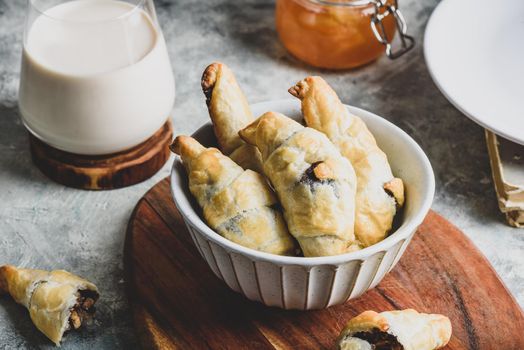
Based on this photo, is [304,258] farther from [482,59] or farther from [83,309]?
[482,59]

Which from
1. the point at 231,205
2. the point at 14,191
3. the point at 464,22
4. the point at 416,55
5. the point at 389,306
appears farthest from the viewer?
the point at 416,55

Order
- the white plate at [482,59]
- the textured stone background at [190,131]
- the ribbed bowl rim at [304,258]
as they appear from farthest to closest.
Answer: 1. the white plate at [482,59]
2. the textured stone background at [190,131]
3. the ribbed bowl rim at [304,258]

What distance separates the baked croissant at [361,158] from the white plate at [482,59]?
290 mm

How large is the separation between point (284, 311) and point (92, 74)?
42cm

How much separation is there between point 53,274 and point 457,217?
0.58 metres

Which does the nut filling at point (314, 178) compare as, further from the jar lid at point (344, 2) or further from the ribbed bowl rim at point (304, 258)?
the jar lid at point (344, 2)

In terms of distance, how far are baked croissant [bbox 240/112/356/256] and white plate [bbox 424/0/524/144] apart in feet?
1.22

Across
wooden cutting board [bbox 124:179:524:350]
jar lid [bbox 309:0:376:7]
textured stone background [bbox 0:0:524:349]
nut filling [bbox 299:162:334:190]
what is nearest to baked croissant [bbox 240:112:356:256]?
nut filling [bbox 299:162:334:190]

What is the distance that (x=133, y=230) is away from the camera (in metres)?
1.04

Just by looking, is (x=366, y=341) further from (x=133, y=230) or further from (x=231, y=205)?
(x=133, y=230)

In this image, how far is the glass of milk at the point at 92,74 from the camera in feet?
3.46

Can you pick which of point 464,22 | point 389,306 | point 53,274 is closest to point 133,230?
point 53,274

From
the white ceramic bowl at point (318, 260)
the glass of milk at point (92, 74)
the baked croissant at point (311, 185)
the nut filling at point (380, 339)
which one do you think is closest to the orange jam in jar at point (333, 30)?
the glass of milk at point (92, 74)

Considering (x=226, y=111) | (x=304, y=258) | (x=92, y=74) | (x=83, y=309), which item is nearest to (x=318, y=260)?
(x=304, y=258)
